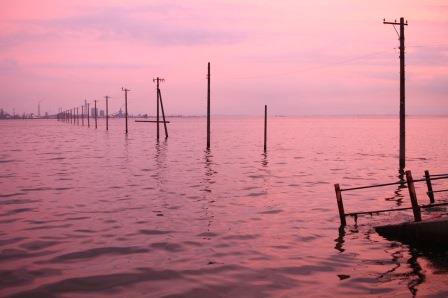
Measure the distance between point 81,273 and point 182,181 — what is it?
1388 centimetres

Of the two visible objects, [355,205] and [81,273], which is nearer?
[81,273]

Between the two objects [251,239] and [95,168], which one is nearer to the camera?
[251,239]

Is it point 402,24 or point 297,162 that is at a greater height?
point 402,24

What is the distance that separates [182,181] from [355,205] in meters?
9.44

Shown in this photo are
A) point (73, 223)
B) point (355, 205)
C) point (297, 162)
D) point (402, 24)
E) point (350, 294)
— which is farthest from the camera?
point (297, 162)

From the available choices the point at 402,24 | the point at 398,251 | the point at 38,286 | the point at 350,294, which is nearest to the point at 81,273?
the point at 38,286

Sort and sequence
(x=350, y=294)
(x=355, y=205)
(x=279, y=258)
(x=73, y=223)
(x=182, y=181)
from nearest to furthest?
(x=350, y=294) < (x=279, y=258) < (x=73, y=223) < (x=355, y=205) < (x=182, y=181)

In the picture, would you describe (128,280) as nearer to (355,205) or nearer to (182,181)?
(355,205)

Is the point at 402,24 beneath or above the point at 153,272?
above

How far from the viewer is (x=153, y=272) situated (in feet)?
30.1

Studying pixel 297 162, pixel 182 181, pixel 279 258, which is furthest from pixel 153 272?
pixel 297 162

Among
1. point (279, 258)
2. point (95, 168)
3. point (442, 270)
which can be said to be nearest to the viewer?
point (442, 270)

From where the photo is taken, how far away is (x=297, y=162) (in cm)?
3419

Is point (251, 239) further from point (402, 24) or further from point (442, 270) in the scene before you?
point (402, 24)
